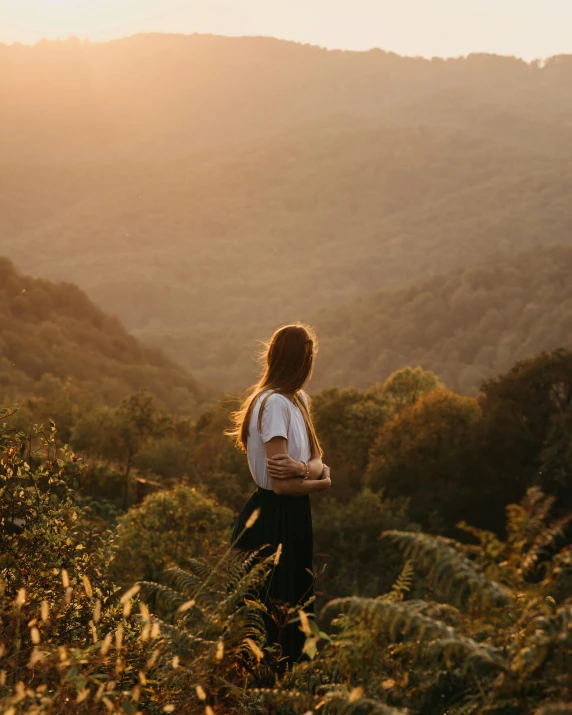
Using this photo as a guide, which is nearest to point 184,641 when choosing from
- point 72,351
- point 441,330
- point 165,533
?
point 165,533

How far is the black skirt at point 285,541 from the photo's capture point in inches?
158

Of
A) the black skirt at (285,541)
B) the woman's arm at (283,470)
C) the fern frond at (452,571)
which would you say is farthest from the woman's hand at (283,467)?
the fern frond at (452,571)

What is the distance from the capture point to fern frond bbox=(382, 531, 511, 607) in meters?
2.22

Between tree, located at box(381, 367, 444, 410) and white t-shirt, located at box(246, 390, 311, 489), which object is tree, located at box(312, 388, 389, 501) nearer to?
tree, located at box(381, 367, 444, 410)

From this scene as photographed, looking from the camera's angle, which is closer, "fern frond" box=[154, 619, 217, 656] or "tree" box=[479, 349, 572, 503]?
"fern frond" box=[154, 619, 217, 656]

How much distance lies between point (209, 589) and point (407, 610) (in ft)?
2.91

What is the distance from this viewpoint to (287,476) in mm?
3941

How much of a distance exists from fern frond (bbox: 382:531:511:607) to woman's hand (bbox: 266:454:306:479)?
1627 millimetres

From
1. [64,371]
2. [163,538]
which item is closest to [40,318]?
[64,371]

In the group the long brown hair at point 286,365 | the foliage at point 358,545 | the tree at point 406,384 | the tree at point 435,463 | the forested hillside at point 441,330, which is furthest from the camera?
the forested hillside at point 441,330

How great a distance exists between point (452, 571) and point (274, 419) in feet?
5.86

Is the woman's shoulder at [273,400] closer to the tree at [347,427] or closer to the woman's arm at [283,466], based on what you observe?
the woman's arm at [283,466]

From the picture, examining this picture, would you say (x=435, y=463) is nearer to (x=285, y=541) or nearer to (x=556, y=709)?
(x=285, y=541)

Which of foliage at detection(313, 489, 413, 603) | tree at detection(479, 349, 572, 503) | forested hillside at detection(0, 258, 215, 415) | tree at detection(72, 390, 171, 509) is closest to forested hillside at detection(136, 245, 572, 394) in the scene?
forested hillside at detection(0, 258, 215, 415)
